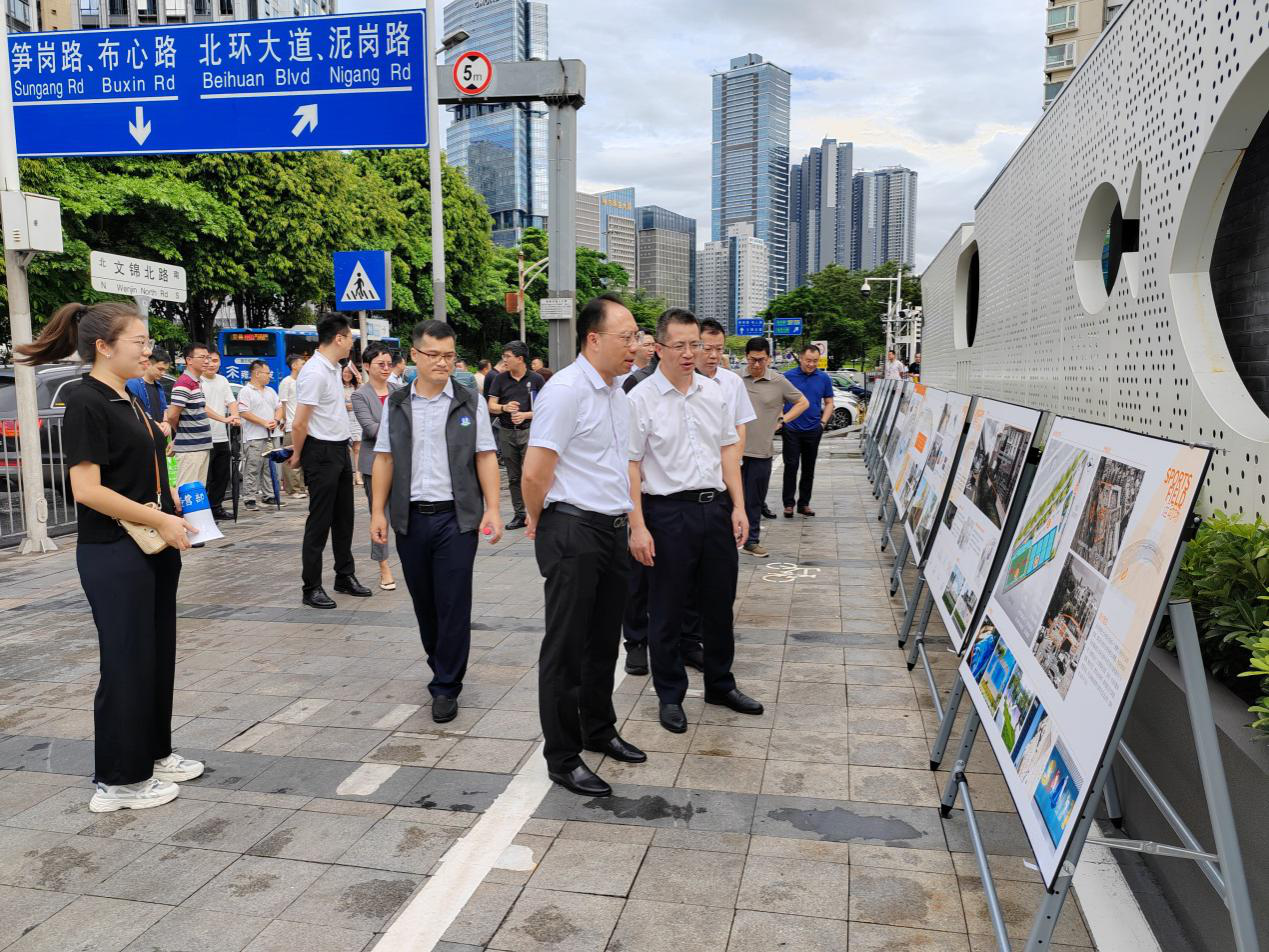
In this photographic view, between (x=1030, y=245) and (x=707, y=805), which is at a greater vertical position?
(x=1030, y=245)

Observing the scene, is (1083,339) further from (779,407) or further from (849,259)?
(849,259)

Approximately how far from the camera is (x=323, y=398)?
6.80m

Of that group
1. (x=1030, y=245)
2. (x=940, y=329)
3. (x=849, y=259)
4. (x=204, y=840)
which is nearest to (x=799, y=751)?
(x=204, y=840)

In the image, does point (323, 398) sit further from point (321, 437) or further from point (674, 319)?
point (674, 319)

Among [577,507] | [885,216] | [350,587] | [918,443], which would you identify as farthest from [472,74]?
[885,216]

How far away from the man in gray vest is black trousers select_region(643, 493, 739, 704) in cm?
80

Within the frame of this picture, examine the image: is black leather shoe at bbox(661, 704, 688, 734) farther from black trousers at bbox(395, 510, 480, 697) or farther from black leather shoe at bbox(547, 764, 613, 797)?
black trousers at bbox(395, 510, 480, 697)

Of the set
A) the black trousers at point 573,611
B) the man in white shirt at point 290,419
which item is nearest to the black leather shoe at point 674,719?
the black trousers at point 573,611

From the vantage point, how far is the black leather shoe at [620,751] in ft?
13.3

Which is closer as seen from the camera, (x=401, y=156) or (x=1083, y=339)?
(x=1083, y=339)

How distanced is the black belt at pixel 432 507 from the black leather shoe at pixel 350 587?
2676mm

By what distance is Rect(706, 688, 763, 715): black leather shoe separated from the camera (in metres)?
4.60

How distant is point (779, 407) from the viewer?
9117mm

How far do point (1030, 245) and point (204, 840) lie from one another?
691 centimetres
